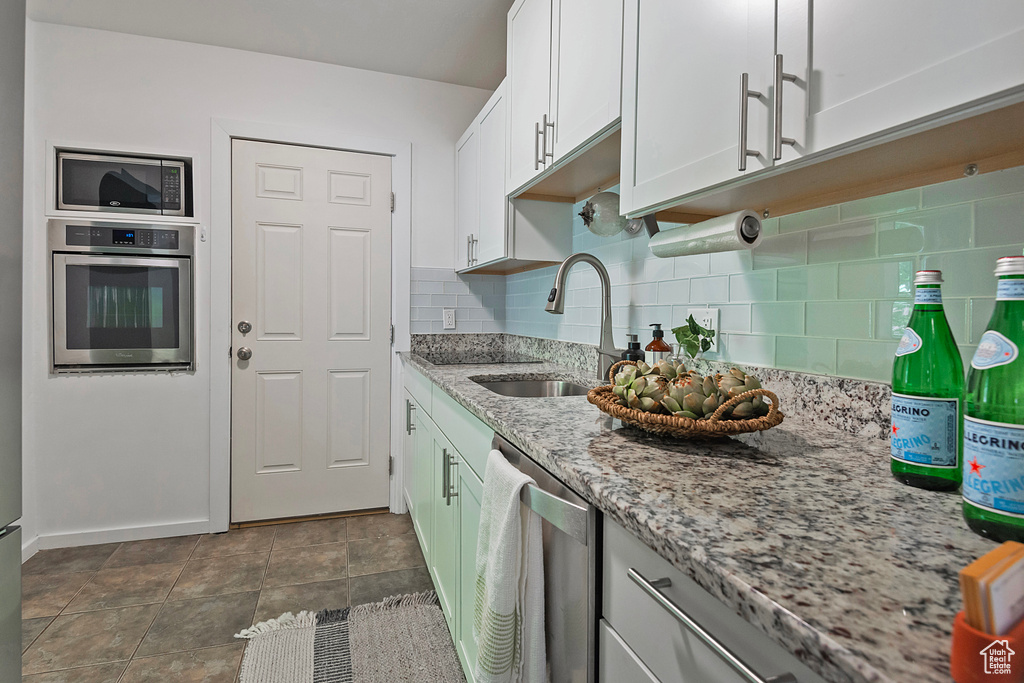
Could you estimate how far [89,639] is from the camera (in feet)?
5.87

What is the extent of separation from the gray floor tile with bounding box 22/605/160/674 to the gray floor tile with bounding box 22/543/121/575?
0.47 m

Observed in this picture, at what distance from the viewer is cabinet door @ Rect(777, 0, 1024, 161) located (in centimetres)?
55

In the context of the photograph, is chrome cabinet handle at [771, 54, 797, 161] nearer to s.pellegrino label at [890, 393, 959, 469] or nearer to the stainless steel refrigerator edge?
s.pellegrino label at [890, 393, 959, 469]

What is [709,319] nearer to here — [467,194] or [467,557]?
[467,557]

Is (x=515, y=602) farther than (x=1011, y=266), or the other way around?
(x=515, y=602)

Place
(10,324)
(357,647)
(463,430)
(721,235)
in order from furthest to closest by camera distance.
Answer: (357,647) → (463,430) → (721,235) → (10,324)

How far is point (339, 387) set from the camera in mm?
2893

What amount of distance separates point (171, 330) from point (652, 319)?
2.35m

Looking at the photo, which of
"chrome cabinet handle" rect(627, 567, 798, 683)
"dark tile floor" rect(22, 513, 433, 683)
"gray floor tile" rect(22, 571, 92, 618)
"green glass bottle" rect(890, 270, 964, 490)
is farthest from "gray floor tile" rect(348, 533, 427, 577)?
"green glass bottle" rect(890, 270, 964, 490)

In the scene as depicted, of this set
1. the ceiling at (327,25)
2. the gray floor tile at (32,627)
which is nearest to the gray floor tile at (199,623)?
the gray floor tile at (32,627)

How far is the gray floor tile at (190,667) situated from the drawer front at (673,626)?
60.5 inches

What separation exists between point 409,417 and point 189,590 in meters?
1.16

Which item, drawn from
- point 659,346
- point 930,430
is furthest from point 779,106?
point 659,346

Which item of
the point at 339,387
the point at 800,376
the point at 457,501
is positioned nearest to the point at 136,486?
the point at 339,387
